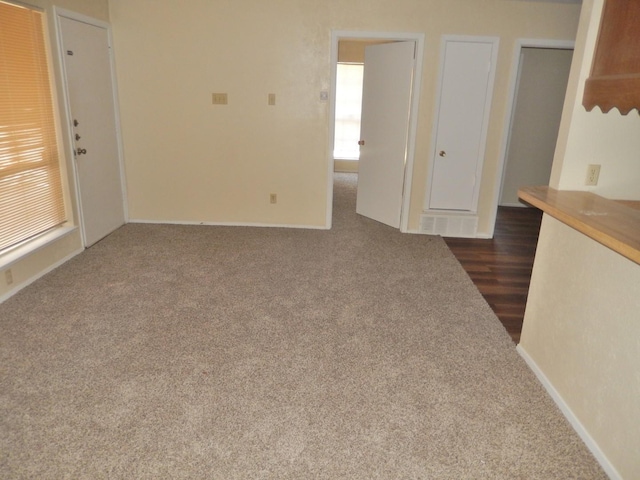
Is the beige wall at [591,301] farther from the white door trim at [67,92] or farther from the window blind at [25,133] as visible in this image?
the white door trim at [67,92]

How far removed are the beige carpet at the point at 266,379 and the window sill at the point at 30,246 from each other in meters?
0.26

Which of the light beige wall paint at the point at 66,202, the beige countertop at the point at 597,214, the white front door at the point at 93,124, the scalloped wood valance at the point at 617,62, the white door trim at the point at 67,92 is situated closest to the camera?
the beige countertop at the point at 597,214

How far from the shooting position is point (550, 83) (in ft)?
21.2

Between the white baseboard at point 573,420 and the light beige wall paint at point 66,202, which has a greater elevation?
the light beige wall paint at point 66,202

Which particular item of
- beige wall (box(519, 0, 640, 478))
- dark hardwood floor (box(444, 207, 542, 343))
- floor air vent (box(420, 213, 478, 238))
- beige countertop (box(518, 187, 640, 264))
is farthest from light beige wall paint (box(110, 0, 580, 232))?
beige countertop (box(518, 187, 640, 264))

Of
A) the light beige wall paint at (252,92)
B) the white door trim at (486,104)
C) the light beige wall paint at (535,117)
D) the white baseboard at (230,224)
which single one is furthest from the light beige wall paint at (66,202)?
the light beige wall paint at (535,117)

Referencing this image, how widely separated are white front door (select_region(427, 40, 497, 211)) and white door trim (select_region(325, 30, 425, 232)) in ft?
0.82

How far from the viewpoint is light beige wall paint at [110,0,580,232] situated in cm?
470

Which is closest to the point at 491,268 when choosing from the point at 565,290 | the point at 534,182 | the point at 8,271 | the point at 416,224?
the point at 416,224

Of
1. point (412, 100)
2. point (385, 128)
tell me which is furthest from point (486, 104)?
point (385, 128)

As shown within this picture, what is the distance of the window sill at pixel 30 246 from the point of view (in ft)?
10.9

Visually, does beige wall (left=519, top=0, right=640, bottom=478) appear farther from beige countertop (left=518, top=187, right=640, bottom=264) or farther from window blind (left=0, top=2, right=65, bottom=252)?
window blind (left=0, top=2, right=65, bottom=252)

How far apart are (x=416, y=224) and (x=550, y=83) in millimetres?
3141

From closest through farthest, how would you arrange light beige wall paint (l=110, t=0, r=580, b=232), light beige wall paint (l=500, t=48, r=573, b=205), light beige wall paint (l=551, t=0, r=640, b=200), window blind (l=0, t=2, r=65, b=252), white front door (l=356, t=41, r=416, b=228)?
light beige wall paint (l=551, t=0, r=640, b=200) < window blind (l=0, t=2, r=65, b=252) < light beige wall paint (l=110, t=0, r=580, b=232) < white front door (l=356, t=41, r=416, b=228) < light beige wall paint (l=500, t=48, r=573, b=205)
